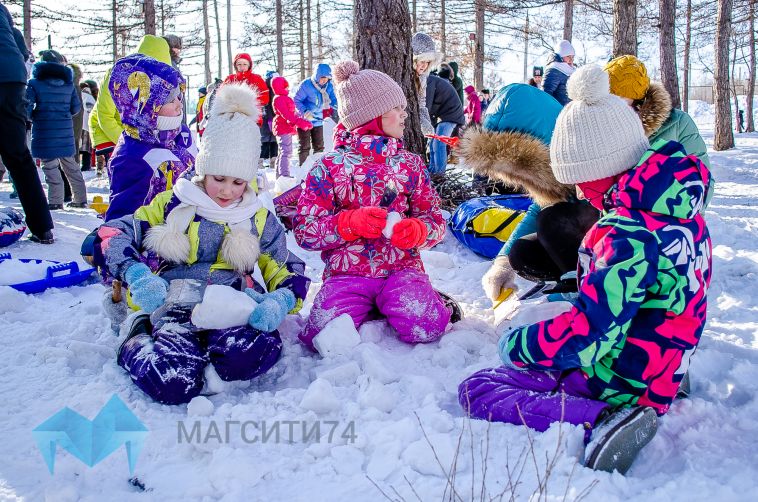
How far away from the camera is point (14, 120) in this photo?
464 centimetres

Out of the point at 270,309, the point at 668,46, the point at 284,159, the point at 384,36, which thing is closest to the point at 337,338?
the point at 270,309

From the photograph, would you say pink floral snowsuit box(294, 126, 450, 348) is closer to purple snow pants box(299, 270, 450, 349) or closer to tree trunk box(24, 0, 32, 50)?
purple snow pants box(299, 270, 450, 349)

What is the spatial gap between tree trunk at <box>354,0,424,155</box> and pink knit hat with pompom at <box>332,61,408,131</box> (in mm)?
2166

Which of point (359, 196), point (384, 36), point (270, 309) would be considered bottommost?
point (270, 309)

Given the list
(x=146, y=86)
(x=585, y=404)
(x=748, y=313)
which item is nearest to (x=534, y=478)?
(x=585, y=404)

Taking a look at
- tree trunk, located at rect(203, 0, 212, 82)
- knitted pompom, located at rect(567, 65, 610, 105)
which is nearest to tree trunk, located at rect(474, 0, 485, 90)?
tree trunk, located at rect(203, 0, 212, 82)

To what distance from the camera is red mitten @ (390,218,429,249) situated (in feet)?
9.18

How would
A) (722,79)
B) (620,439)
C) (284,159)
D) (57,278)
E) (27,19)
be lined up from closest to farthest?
(620,439) → (57,278) → (284,159) → (722,79) → (27,19)

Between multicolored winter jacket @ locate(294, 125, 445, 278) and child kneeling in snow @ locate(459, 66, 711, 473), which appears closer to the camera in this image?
child kneeling in snow @ locate(459, 66, 711, 473)

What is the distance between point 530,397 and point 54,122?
623 cm

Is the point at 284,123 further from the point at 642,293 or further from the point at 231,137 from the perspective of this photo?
the point at 642,293

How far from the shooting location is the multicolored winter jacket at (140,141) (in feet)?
11.0

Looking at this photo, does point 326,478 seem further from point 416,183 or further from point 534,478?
point 416,183

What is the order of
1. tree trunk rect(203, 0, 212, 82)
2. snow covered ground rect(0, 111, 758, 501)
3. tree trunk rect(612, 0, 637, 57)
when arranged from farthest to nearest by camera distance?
tree trunk rect(203, 0, 212, 82) → tree trunk rect(612, 0, 637, 57) → snow covered ground rect(0, 111, 758, 501)
